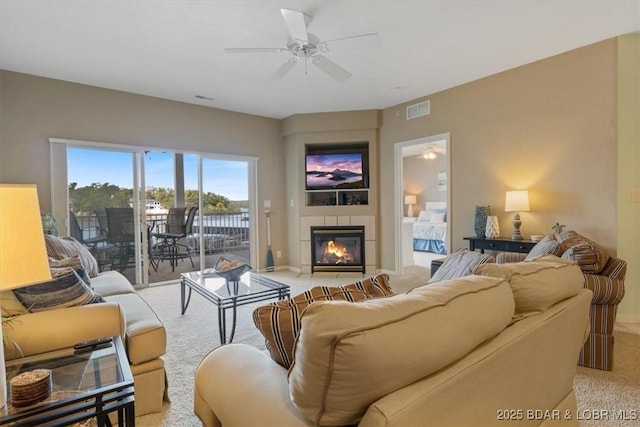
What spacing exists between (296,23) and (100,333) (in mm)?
2367

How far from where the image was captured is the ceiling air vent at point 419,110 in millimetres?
4840

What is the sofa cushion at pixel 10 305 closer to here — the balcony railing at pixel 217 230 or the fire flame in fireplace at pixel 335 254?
the balcony railing at pixel 217 230

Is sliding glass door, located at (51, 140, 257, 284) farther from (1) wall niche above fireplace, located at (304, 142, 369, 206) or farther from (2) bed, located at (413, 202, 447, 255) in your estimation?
(2) bed, located at (413, 202, 447, 255)

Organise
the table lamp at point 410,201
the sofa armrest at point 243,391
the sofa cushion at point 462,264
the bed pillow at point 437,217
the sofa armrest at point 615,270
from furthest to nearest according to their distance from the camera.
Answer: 1. the table lamp at point 410,201
2. the bed pillow at point 437,217
3. the sofa armrest at point 615,270
4. the sofa cushion at point 462,264
5. the sofa armrest at point 243,391

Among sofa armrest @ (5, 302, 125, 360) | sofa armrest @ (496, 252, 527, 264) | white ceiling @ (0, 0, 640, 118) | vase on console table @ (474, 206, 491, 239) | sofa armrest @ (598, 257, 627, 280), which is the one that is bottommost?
sofa armrest @ (5, 302, 125, 360)

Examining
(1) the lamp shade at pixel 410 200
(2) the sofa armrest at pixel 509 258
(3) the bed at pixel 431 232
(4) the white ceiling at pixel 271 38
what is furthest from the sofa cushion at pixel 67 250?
(1) the lamp shade at pixel 410 200

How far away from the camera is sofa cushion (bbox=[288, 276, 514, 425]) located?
714mm

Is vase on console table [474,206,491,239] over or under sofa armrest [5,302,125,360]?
over

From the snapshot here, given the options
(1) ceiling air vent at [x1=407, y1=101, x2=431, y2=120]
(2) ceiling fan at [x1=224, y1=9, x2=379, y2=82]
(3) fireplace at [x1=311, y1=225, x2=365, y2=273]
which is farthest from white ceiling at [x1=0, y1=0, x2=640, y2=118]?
(3) fireplace at [x1=311, y1=225, x2=365, y2=273]

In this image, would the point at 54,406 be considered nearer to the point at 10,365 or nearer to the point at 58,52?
the point at 10,365

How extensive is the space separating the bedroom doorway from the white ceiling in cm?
155

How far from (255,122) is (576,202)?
4.70 meters

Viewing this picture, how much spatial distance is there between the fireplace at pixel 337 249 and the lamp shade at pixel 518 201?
2.37 metres

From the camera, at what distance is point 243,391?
101 cm
